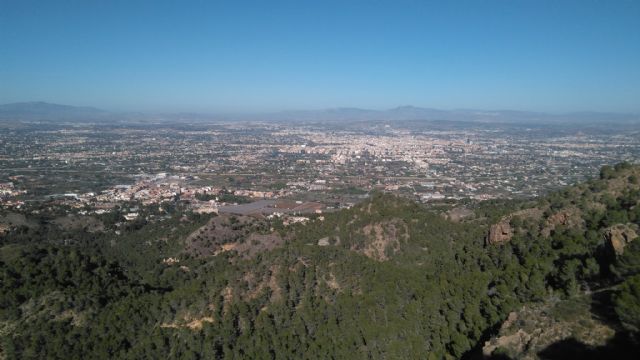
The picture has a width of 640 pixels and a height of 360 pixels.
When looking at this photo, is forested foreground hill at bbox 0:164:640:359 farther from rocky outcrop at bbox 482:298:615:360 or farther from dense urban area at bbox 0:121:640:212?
dense urban area at bbox 0:121:640:212

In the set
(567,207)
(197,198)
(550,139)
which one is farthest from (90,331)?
(550,139)

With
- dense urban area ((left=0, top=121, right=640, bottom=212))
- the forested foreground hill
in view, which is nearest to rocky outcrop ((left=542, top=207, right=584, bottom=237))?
the forested foreground hill

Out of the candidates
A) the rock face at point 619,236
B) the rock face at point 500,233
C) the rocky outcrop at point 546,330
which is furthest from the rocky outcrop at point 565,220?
the rocky outcrop at point 546,330

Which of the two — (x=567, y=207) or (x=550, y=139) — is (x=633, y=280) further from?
Answer: (x=550, y=139)

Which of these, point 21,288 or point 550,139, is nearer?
point 21,288

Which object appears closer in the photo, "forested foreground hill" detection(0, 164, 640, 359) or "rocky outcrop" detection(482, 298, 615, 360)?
"rocky outcrop" detection(482, 298, 615, 360)

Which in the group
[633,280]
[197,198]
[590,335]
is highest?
[633,280]

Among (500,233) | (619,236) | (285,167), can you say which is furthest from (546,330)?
(285,167)
